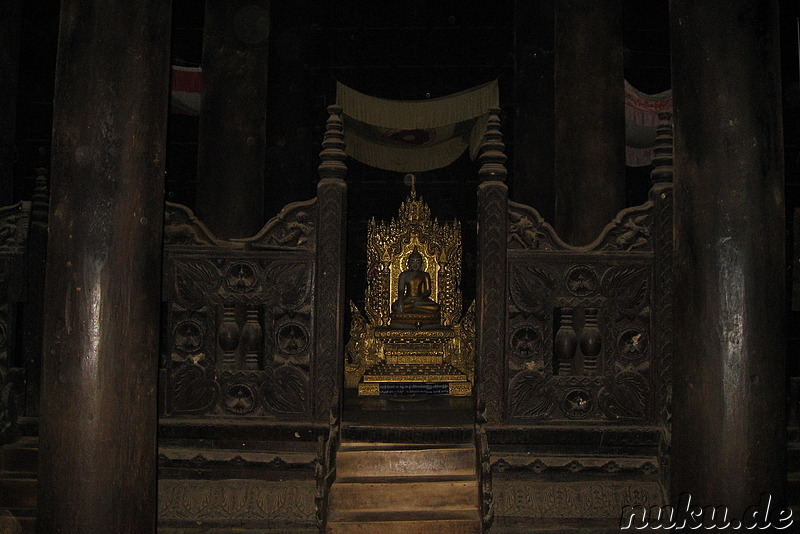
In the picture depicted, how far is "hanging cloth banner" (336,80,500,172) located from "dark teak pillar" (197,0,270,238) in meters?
2.52

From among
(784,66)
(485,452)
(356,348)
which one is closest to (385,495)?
(485,452)

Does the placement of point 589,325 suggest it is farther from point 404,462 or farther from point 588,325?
point 404,462

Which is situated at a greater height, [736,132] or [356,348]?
[736,132]

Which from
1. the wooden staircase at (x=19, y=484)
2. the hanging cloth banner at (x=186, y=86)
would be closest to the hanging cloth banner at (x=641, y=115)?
the hanging cloth banner at (x=186, y=86)

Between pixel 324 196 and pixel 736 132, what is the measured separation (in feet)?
7.18

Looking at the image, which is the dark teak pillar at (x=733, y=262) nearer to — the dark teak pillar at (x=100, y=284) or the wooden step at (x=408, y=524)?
the wooden step at (x=408, y=524)

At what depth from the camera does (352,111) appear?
9.16m

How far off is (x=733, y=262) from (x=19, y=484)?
416 centimetres

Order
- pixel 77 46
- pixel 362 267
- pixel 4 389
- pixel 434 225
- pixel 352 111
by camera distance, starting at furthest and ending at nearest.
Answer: pixel 362 267
pixel 352 111
pixel 434 225
pixel 4 389
pixel 77 46

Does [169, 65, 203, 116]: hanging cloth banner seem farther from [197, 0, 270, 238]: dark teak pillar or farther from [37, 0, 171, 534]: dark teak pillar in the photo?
[37, 0, 171, 534]: dark teak pillar

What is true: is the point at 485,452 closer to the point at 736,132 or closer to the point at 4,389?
the point at 736,132

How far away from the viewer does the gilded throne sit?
579cm

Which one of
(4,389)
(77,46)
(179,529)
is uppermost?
(77,46)

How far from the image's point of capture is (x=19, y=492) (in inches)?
159
